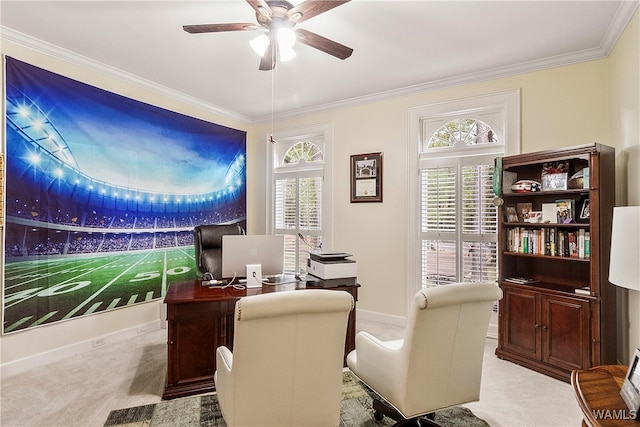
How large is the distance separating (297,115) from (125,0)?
9.07ft

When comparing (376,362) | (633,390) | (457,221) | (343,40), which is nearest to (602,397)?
(633,390)

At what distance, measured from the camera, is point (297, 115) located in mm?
4957

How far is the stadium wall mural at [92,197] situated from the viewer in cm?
283

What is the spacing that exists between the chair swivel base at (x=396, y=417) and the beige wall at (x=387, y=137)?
5.63ft

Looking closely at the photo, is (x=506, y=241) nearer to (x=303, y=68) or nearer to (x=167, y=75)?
(x=303, y=68)

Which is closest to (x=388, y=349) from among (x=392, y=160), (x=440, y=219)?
(x=440, y=219)

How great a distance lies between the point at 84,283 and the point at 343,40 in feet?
10.7

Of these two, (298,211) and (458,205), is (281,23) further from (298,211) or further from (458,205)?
(298,211)

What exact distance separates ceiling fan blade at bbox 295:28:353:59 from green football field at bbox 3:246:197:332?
9.26 feet

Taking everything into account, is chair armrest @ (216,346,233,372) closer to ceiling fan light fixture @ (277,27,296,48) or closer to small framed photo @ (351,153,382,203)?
ceiling fan light fixture @ (277,27,296,48)

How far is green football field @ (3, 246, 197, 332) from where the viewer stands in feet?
9.29

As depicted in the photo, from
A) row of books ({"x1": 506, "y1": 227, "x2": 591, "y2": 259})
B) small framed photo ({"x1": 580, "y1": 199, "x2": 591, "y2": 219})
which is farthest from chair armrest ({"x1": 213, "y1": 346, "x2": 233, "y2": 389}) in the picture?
small framed photo ({"x1": 580, "y1": 199, "x2": 591, "y2": 219})

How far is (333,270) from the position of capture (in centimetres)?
279

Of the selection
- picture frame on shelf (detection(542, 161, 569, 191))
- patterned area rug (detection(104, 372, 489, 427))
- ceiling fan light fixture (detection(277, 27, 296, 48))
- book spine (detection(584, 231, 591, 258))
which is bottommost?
patterned area rug (detection(104, 372, 489, 427))
